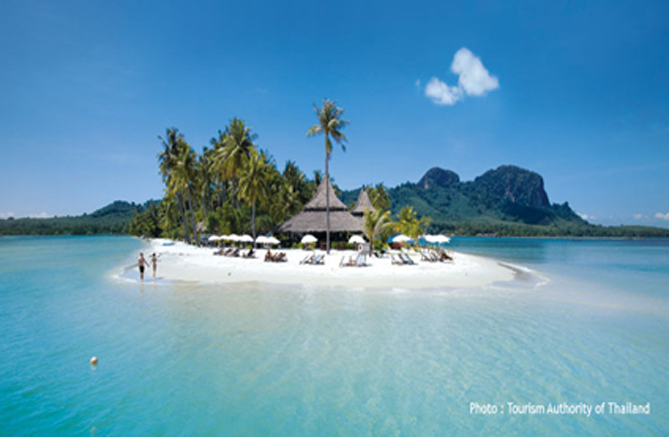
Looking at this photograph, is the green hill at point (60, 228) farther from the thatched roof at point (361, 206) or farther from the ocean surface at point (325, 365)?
the ocean surface at point (325, 365)

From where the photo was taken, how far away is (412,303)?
43.1 feet

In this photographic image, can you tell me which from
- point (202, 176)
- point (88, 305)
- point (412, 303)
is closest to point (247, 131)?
point (202, 176)

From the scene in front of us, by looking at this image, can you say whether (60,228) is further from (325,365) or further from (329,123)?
(325,365)

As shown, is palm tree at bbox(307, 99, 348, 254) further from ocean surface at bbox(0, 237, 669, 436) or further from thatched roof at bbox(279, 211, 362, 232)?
ocean surface at bbox(0, 237, 669, 436)

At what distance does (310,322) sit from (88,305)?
912 centimetres

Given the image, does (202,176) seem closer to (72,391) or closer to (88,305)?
(88,305)

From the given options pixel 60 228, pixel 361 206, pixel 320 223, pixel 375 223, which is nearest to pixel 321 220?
pixel 320 223

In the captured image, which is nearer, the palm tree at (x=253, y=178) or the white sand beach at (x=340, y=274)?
the white sand beach at (x=340, y=274)

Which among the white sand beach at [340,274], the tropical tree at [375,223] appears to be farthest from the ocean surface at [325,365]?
the tropical tree at [375,223]

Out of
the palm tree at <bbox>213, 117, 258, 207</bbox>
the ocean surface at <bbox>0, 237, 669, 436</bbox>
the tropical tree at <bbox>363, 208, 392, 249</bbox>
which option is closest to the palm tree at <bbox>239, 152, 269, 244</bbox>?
the palm tree at <bbox>213, 117, 258, 207</bbox>

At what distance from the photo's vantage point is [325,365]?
292 inches

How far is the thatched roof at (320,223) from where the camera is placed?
1361 inches

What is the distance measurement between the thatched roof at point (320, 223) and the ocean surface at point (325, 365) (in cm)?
2063

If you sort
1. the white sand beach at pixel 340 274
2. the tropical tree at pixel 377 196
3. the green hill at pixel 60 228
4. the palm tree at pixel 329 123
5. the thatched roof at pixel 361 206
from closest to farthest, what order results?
the white sand beach at pixel 340 274 < the palm tree at pixel 329 123 < the thatched roof at pixel 361 206 < the tropical tree at pixel 377 196 < the green hill at pixel 60 228
